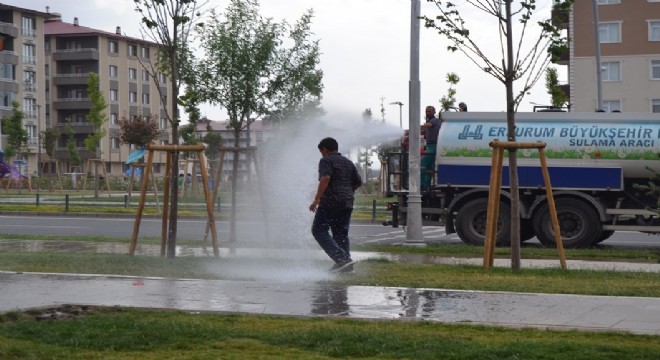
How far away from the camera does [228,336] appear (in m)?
8.85

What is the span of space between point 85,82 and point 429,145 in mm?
95352

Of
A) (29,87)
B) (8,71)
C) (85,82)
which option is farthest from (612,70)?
(85,82)

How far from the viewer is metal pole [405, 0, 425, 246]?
67.3ft

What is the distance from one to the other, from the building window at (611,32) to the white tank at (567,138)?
5044 cm

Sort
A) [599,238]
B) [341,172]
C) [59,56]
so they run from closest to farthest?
[341,172], [599,238], [59,56]

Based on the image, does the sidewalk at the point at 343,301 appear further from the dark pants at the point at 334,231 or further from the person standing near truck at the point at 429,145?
the person standing near truck at the point at 429,145

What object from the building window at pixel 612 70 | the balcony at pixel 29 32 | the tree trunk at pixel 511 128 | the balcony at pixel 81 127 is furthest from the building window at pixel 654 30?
the balcony at pixel 81 127

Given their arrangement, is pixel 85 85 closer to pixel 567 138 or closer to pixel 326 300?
pixel 567 138

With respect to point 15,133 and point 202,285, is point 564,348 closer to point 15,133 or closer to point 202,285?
point 202,285

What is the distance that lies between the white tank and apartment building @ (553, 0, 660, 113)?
48.3 m

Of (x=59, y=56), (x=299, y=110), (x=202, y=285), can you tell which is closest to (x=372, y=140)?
(x=299, y=110)

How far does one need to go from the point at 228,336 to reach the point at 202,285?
3.78 m

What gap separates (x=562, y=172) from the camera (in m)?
22.2

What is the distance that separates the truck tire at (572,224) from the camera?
21.8 metres
